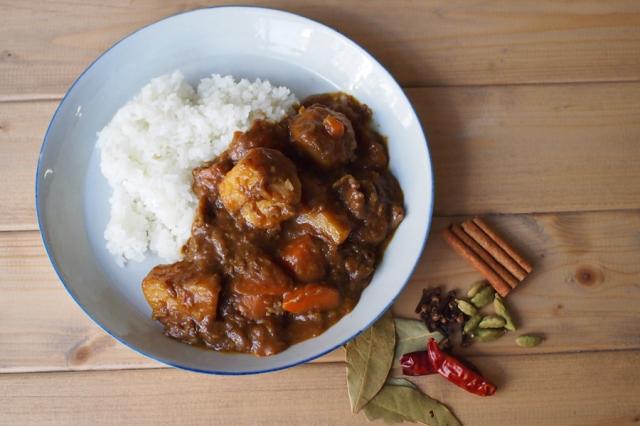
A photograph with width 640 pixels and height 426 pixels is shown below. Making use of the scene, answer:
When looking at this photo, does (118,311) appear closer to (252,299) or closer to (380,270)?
(252,299)

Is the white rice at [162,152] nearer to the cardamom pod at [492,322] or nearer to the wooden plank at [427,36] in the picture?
the wooden plank at [427,36]

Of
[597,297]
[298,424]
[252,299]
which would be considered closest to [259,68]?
[252,299]

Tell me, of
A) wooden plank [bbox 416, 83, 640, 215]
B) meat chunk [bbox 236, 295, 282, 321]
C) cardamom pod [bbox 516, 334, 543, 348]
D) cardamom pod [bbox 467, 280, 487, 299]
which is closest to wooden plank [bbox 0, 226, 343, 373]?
meat chunk [bbox 236, 295, 282, 321]

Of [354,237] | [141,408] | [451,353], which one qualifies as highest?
[354,237]

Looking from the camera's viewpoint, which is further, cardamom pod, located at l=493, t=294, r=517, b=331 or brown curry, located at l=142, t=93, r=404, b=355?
cardamom pod, located at l=493, t=294, r=517, b=331

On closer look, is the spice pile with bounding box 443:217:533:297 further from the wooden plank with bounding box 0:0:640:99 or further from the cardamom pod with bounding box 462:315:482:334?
the wooden plank with bounding box 0:0:640:99

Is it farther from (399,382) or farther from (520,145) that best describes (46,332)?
(520,145)
